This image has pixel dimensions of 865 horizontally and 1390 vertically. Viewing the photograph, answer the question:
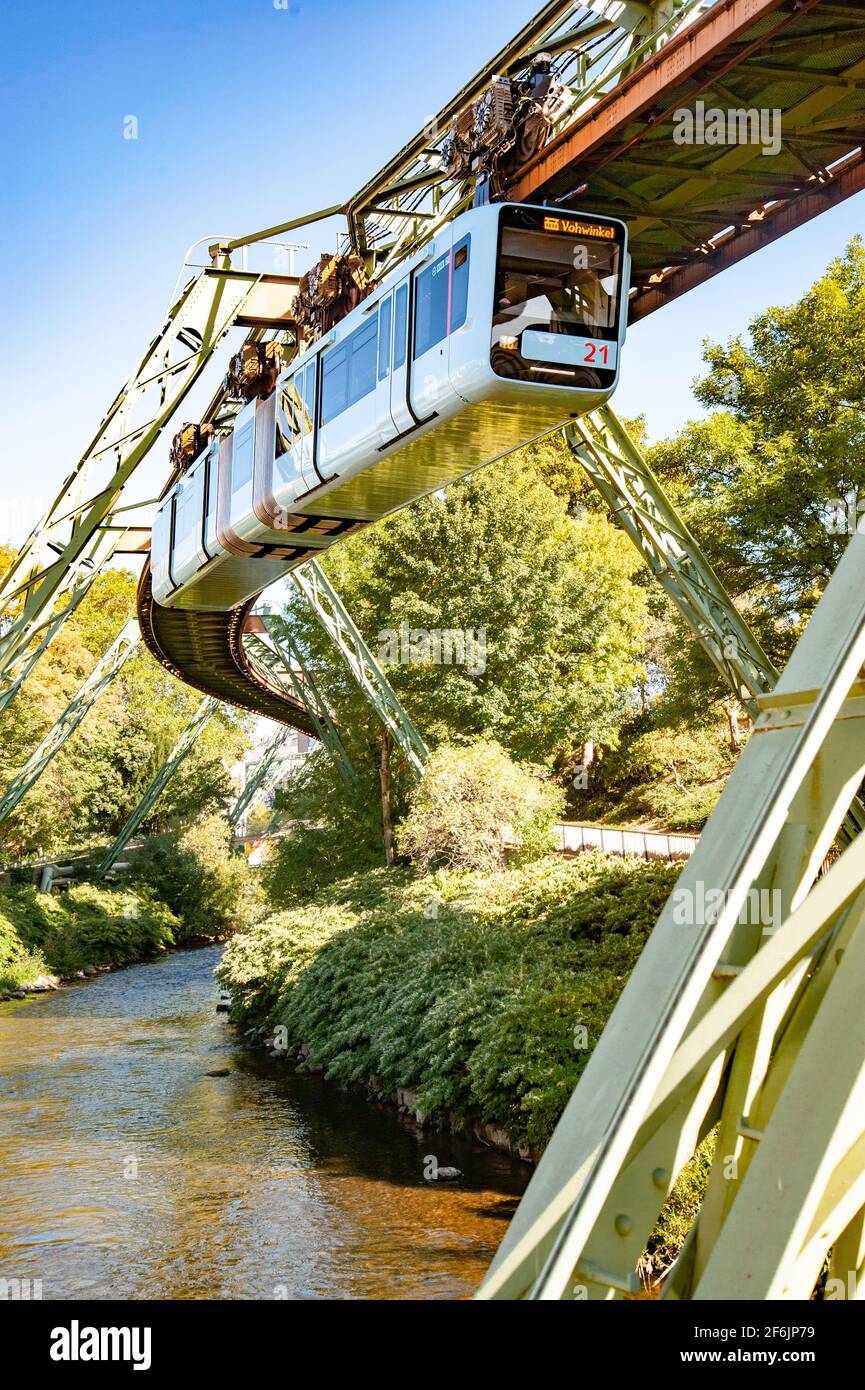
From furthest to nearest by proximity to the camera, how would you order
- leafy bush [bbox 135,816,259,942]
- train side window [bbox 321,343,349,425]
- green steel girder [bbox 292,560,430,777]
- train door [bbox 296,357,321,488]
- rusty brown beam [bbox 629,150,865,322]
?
leafy bush [bbox 135,816,259,942] < green steel girder [bbox 292,560,430,777] < train door [bbox 296,357,321,488] < train side window [bbox 321,343,349,425] < rusty brown beam [bbox 629,150,865,322]

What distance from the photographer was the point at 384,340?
10.6m

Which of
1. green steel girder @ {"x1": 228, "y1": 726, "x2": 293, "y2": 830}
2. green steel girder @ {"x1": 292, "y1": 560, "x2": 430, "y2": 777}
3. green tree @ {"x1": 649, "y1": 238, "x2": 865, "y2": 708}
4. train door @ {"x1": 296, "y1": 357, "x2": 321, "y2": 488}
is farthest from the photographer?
green steel girder @ {"x1": 228, "y1": 726, "x2": 293, "y2": 830}

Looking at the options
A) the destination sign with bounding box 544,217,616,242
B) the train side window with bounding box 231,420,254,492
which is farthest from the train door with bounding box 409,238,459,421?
the train side window with bounding box 231,420,254,492

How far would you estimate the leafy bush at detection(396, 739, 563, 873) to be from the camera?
22.4 meters

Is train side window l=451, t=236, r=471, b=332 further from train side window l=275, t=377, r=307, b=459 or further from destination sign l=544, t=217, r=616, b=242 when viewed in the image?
train side window l=275, t=377, r=307, b=459

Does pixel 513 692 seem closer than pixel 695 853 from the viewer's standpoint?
No

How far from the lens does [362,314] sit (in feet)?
37.1

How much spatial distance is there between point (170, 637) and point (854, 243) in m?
16.6

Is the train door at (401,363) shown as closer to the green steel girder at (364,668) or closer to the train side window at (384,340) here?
the train side window at (384,340)

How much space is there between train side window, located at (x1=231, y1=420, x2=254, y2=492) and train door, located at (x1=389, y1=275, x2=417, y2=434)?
446cm

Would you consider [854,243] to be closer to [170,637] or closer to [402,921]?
[402,921]

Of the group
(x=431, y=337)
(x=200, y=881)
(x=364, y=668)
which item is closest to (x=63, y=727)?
(x=200, y=881)

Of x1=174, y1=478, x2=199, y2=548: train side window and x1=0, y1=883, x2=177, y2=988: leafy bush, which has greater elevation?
x1=174, y1=478, x2=199, y2=548: train side window
